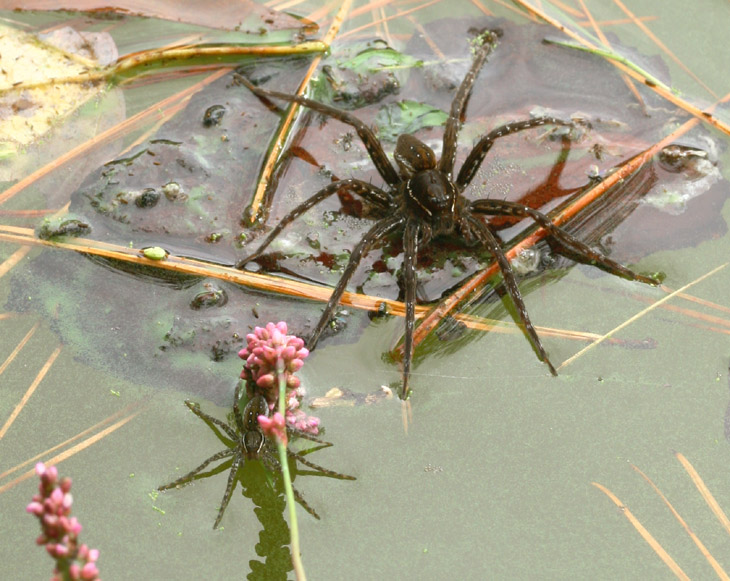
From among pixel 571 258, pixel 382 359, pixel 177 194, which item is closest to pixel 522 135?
pixel 571 258


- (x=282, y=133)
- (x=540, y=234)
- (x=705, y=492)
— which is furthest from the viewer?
(x=282, y=133)

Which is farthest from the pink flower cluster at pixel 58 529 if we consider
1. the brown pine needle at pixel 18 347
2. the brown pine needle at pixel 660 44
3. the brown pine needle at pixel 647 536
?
the brown pine needle at pixel 660 44

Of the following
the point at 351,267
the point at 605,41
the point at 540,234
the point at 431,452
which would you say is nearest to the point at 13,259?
the point at 351,267

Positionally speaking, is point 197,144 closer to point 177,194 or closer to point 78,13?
point 177,194

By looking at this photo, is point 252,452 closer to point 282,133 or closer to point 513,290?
point 513,290

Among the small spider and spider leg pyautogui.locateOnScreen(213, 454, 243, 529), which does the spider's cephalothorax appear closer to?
the small spider

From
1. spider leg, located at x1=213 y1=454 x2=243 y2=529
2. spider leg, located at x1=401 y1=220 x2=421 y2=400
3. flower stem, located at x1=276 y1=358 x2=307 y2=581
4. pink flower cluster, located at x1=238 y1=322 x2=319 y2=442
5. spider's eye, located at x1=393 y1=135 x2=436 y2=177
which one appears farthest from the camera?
spider's eye, located at x1=393 y1=135 x2=436 y2=177

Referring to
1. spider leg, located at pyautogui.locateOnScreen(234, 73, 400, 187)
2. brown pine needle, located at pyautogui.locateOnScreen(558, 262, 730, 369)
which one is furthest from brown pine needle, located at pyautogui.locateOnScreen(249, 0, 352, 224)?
brown pine needle, located at pyautogui.locateOnScreen(558, 262, 730, 369)
